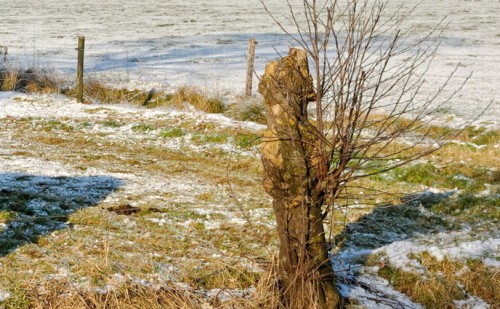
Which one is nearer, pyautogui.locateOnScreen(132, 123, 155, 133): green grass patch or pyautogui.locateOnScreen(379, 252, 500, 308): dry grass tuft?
pyautogui.locateOnScreen(379, 252, 500, 308): dry grass tuft

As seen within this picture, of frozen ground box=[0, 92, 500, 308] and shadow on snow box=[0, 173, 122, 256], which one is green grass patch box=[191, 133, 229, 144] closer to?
frozen ground box=[0, 92, 500, 308]

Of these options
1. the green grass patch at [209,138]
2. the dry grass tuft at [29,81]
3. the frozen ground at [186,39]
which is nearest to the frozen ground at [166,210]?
the green grass patch at [209,138]

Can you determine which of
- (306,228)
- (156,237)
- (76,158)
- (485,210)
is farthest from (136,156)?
(306,228)

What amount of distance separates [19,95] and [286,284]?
495 inches

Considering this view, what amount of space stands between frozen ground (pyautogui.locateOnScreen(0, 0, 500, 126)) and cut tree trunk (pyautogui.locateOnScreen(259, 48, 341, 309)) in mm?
6801

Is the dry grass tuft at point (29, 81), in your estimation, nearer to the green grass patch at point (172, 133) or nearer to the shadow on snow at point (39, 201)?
the green grass patch at point (172, 133)

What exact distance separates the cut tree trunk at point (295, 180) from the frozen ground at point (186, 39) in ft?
22.3

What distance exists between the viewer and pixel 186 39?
1099 inches

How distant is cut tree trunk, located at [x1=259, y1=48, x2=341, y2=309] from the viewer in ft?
16.6

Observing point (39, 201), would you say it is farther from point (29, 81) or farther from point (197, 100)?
point (29, 81)

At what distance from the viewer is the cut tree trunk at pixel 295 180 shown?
5051 millimetres

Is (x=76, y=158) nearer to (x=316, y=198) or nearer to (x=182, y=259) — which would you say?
(x=182, y=259)

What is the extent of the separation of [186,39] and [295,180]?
23.5m

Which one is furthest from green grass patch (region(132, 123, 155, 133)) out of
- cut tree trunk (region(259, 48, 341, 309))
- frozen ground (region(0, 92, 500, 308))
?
cut tree trunk (region(259, 48, 341, 309))
